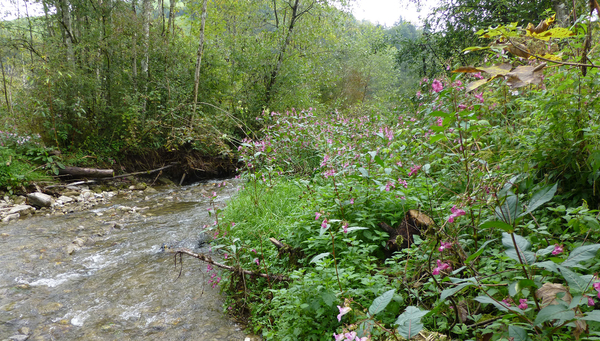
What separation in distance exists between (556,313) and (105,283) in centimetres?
416

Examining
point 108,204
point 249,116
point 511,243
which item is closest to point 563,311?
point 511,243

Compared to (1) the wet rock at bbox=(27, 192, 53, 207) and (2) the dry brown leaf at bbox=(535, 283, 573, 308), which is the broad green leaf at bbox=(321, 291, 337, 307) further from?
(1) the wet rock at bbox=(27, 192, 53, 207)

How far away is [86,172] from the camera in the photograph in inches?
314

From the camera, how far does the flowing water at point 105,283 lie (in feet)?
9.14

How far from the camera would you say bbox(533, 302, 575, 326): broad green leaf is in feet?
3.20

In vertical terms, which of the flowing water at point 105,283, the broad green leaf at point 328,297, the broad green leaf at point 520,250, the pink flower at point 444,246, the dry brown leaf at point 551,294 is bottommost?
the flowing water at point 105,283

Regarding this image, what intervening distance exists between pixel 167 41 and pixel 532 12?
10161 mm

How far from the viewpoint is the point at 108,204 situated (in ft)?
23.4

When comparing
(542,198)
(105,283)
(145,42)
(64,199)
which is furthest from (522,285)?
(145,42)

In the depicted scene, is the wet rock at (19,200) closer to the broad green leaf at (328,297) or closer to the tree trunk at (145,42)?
the tree trunk at (145,42)

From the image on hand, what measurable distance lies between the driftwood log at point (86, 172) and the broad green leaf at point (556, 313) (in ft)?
30.7

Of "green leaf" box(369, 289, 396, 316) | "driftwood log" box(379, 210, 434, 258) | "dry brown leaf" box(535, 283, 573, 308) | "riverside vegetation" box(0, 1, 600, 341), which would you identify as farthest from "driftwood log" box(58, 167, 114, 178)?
"dry brown leaf" box(535, 283, 573, 308)

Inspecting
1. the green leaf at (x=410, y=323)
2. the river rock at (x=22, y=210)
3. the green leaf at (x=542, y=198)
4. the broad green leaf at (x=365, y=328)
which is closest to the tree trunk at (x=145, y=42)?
the river rock at (x=22, y=210)

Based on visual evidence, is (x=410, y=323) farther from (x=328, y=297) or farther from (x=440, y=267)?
(x=328, y=297)
